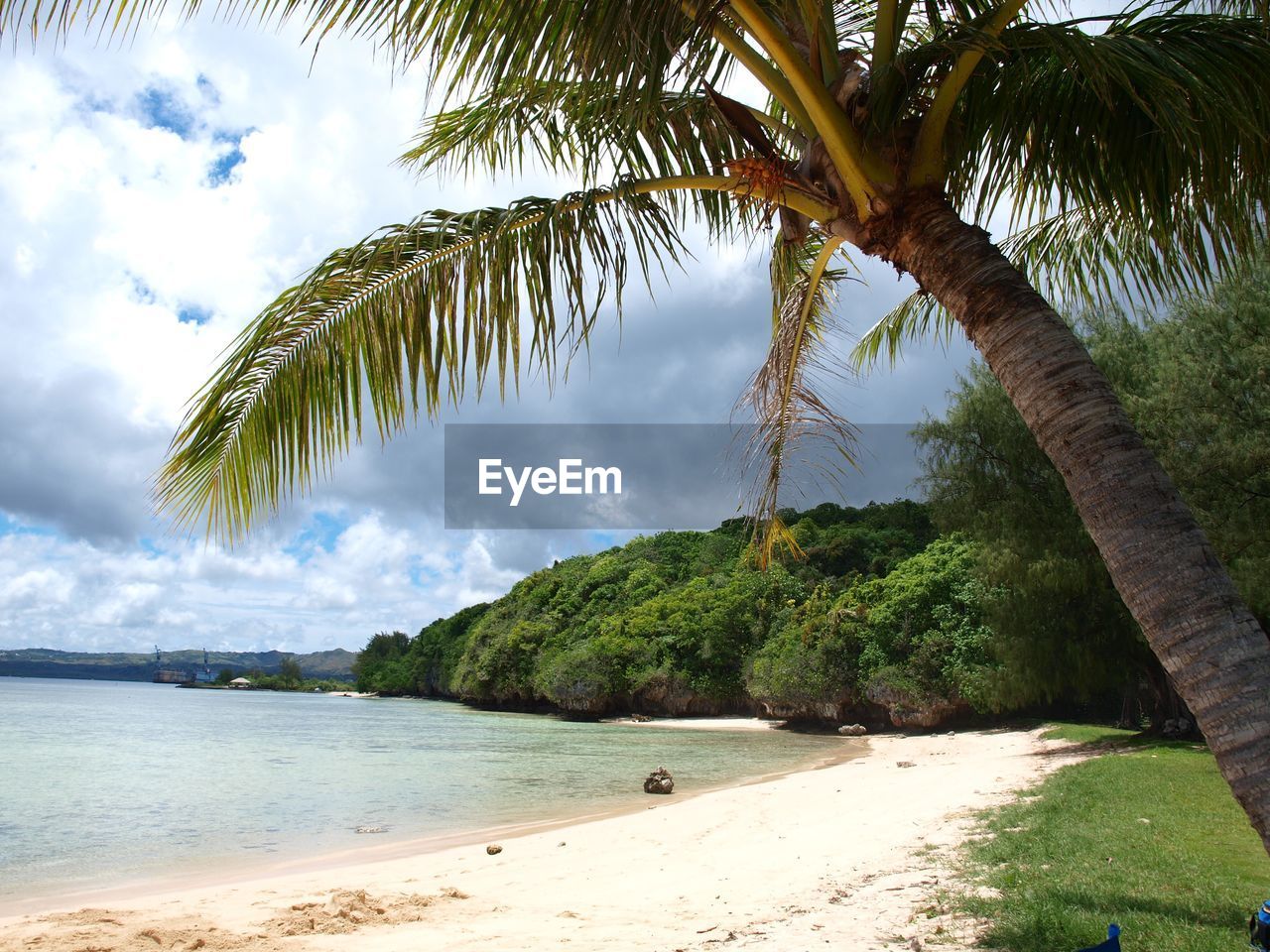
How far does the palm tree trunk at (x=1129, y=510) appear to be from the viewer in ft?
8.18

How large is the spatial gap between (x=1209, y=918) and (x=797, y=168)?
15.2 feet

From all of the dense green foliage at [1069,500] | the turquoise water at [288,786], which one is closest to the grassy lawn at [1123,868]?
the dense green foliage at [1069,500]

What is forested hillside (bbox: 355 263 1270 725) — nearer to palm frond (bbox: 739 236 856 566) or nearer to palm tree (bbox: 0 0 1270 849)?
palm frond (bbox: 739 236 856 566)

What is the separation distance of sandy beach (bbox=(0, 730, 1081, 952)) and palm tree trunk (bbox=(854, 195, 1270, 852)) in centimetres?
302

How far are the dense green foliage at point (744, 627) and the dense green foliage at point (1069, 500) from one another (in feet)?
6.53

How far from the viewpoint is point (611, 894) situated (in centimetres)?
780

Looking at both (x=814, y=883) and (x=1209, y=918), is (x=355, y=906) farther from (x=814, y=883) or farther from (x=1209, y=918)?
(x=1209, y=918)

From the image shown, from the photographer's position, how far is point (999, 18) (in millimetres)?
3648

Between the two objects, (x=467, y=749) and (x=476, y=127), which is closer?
(x=476, y=127)

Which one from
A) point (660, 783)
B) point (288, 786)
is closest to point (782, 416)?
point (660, 783)

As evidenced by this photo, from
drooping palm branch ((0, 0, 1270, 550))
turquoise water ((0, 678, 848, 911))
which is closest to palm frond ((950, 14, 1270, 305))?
drooping palm branch ((0, 0, 1270, 550))

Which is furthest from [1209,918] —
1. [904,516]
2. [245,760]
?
[904,516]

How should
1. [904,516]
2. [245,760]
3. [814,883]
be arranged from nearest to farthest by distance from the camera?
[814,883] < [245,760] < [904,516]

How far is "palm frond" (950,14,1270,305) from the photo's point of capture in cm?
357
